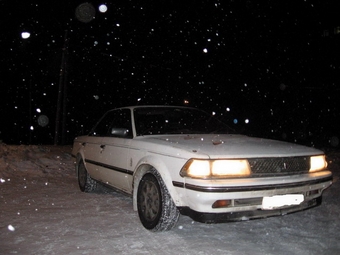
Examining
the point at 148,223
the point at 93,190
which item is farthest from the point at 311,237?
the point at 93,190

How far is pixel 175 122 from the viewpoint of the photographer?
4832 mm

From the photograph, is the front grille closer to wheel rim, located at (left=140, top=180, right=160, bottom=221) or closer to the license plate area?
the license plate area

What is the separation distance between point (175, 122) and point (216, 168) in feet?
5.73

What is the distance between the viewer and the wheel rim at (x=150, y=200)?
366 centimetres

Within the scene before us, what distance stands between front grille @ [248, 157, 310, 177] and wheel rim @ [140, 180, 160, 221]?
1091 mm

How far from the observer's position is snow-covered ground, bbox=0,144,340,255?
324 centimetres

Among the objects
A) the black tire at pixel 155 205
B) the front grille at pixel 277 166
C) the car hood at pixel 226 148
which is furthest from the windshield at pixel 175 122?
the front grille at pixel 277 166

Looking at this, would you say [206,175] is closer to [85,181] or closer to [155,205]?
[155,205]

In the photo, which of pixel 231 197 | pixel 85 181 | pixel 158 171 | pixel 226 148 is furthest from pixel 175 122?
pixel 85 181

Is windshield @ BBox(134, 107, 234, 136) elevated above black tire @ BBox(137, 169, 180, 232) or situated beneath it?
elevated above

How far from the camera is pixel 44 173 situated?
7.86 m

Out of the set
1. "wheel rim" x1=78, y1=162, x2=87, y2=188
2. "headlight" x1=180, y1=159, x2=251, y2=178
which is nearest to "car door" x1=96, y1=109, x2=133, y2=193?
"wheel rim" x1=78, y1=162, x2=87, y2=188

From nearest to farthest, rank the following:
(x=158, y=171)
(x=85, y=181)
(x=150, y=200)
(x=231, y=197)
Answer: (x=231, y=197) → (x=158, y=171) → (x=150, y=200) → (x=85, y=181)

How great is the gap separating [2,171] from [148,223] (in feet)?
17.1
